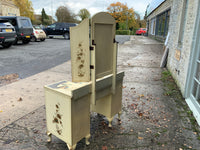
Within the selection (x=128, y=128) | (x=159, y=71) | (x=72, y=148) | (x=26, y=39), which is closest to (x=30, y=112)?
(x=72, y=148)

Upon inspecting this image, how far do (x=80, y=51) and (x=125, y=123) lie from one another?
64.6 inches

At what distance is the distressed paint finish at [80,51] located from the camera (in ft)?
7.20

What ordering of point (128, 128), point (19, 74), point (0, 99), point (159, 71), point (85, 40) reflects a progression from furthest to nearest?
point (159, 71), point (19, 74), point (0, 99), point (128, 128), point (85, 40)

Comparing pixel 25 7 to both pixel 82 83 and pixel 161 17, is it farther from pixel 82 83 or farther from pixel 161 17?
pixel 82 83

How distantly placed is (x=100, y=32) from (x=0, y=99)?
3.09 m

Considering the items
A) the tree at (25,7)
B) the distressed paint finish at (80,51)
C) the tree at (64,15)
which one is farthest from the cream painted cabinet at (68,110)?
the tree at (25,7)

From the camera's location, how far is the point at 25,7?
192 feet

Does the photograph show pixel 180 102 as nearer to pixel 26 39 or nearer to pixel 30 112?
pixel 30 112

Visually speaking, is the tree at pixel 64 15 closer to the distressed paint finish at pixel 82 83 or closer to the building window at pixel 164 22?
the building window at pixel 164 22

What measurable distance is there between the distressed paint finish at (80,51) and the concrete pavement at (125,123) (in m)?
1.04

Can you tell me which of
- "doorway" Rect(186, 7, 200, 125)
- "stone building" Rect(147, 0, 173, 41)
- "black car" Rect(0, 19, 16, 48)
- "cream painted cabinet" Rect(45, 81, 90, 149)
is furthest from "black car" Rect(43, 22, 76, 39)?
"cream painted cabinet" Rect(45, 81, 90, 149)

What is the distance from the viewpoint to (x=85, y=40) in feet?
7.25

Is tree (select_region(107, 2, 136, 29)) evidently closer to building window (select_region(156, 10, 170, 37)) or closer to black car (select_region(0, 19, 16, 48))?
building window (select_region(156, 10, 170, 37))

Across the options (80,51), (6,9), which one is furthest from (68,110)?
(6,9)
